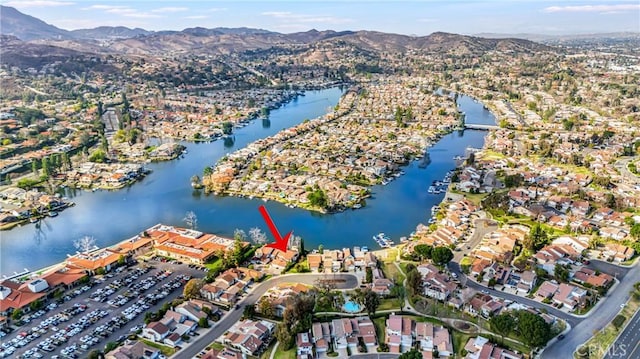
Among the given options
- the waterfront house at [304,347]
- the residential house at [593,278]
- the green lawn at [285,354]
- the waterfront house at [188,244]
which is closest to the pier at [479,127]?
the residential house at [593,278]

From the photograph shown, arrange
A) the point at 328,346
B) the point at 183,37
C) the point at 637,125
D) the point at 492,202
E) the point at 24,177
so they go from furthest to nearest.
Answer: the point at 183,37, the point at 637,125, the point at 24,177, the point at 492,202, the point at 328,346

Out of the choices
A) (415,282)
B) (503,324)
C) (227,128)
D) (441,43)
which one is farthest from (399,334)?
(441,43)

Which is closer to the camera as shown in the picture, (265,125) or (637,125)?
(637,125)

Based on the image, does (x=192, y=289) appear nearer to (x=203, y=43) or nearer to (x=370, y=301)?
(x=370, y=301)

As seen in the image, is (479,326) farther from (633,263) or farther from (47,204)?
(47,204)

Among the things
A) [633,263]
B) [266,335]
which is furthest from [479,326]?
[633,263]

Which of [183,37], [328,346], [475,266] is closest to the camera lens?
[328,346]

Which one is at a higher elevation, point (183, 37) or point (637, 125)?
point (183, 37)

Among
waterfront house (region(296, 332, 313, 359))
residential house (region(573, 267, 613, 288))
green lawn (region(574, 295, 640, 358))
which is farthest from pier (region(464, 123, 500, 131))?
waterfront house (region(296, 332, 313, 359))
